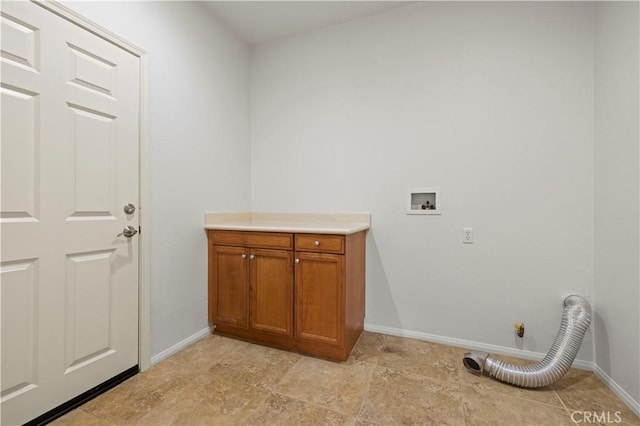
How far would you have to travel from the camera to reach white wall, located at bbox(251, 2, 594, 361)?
1830 millimetres

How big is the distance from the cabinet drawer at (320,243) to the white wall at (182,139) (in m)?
0.88

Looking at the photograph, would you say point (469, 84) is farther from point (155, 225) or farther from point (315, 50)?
point (155, 225)

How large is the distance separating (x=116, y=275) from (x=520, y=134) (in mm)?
2792

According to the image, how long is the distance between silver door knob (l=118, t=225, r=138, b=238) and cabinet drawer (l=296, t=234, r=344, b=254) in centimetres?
103

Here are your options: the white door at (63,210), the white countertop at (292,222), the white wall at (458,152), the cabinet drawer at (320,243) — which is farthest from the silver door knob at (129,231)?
the white wall at (458,152)

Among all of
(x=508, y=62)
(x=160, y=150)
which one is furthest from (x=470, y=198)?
Answer: (x=160, y=150)

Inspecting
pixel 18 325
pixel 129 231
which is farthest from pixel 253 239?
pixel 18 325

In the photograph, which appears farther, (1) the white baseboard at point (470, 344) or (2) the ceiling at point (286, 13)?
(2) the ceiling at point (286, 13)

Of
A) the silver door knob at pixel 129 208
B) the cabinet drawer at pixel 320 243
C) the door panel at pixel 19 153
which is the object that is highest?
the door panel at pixel 19 153

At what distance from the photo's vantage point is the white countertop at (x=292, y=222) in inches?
77.8

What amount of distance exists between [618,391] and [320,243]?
1.88 meters

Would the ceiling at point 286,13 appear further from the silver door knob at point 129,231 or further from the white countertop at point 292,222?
the silver door knob at point 129,231

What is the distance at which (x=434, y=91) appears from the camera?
2.14 meters

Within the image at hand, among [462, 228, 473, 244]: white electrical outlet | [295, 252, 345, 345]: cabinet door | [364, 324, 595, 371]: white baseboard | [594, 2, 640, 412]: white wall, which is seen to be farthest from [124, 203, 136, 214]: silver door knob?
[594, 2, 640, 412]: white wall
